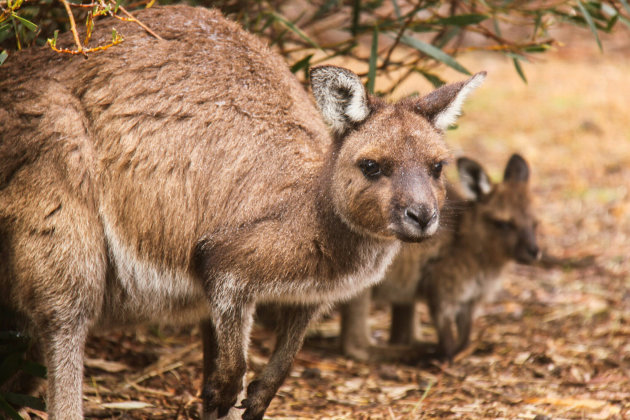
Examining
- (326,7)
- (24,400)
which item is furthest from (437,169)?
(24,400)

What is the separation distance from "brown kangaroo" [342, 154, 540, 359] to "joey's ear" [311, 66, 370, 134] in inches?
82.5

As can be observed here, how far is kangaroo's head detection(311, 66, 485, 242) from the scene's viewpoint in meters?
3.69

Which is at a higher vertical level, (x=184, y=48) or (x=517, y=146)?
(x=184, y=48)

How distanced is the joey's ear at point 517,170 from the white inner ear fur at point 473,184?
0.55ft

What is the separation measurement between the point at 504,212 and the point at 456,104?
7.95 feet

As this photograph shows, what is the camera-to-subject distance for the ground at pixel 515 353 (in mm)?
4785

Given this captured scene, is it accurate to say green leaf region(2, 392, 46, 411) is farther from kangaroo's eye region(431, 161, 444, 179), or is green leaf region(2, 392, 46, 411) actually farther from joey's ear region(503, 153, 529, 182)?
joey's ear region(503, 153, 529, 182)

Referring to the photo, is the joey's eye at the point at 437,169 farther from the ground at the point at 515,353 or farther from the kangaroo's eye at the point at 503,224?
the kangaroo's eye at the point at 503,224

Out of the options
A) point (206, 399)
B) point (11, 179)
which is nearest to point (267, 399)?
point (206, 399)

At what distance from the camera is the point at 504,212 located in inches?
249

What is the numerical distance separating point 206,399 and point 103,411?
80 cm

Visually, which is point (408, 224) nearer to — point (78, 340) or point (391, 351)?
point (78, 340)

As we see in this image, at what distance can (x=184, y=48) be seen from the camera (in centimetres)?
422

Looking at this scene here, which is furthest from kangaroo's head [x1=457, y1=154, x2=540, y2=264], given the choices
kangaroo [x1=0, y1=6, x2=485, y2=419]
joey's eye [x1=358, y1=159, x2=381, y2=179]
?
joey's eye [x1=358, y1=159, x2=381, y2=179]
